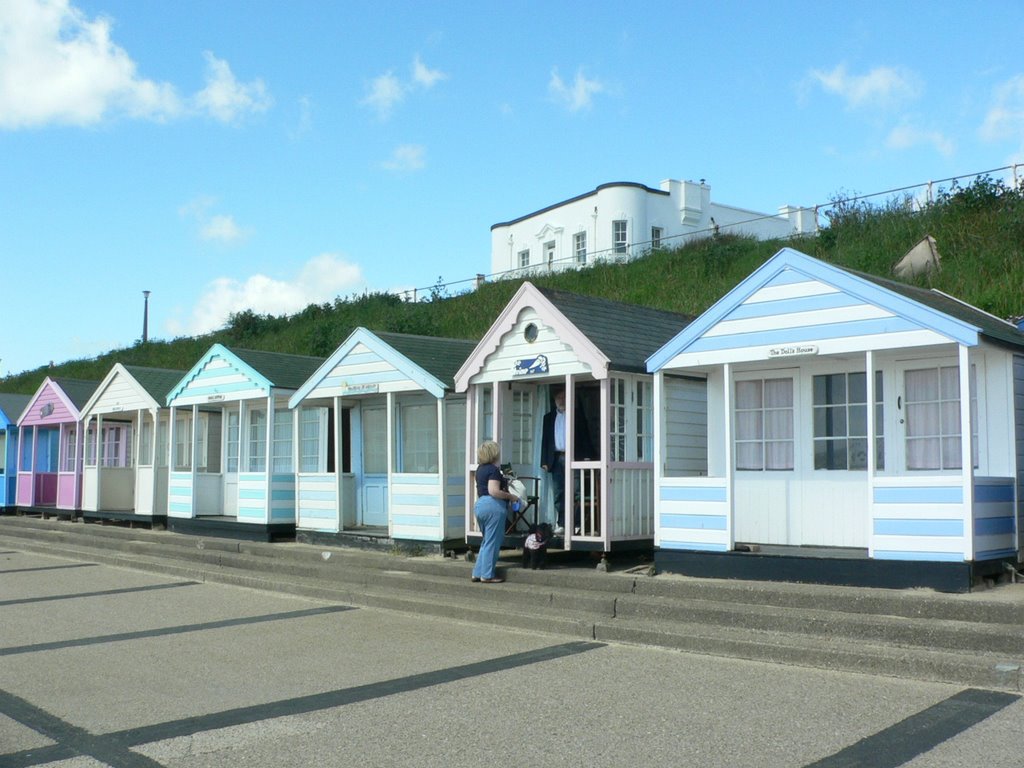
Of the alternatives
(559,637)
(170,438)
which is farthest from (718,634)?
(170,438)

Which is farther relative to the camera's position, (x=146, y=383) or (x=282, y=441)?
(x=146, y=383)

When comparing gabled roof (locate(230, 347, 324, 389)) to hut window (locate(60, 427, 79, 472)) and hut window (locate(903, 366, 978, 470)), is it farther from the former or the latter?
hut window (locate(903, 366, 978, 470))

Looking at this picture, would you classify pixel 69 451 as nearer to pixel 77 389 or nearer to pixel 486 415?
pixel 77 389

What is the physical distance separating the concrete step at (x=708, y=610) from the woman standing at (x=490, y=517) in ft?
0.68

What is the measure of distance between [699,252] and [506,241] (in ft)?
72.3

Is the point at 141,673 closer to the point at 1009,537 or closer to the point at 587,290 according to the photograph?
the point at 1009,537

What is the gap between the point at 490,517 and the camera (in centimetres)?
1112

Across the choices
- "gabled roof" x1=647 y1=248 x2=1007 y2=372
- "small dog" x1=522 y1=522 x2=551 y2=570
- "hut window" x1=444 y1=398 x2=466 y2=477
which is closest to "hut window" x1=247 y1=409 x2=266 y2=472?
"hut window" x1=444 y1=398 x2=466 y2=477

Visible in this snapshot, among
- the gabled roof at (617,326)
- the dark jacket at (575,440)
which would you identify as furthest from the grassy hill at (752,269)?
the dark jacket at (575,440)

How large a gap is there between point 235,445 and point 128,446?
468cm

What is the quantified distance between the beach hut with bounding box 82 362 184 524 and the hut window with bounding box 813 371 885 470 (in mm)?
13180

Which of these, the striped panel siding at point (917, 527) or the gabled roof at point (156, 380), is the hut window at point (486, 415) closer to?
the striped panel siding at point (917, 527)

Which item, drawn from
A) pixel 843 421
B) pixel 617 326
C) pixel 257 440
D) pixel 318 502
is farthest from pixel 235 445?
pixel 843 421

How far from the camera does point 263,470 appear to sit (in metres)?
17.8
